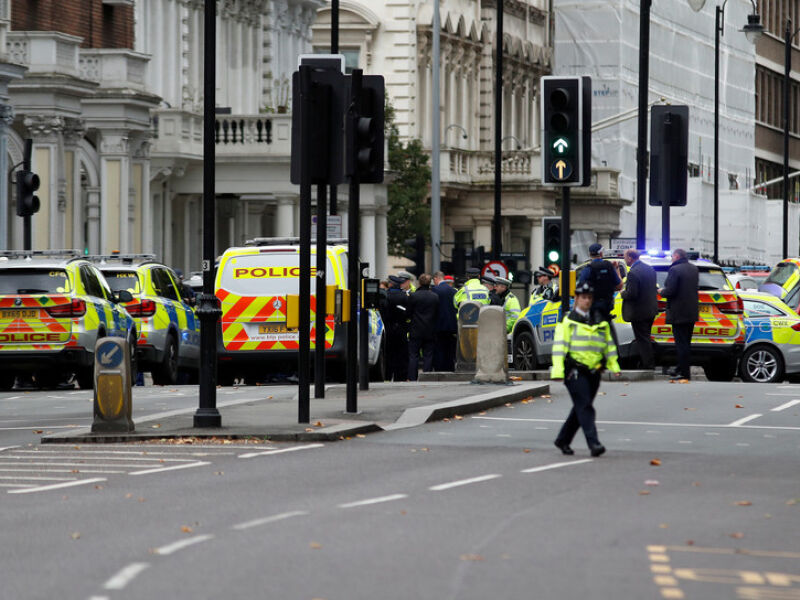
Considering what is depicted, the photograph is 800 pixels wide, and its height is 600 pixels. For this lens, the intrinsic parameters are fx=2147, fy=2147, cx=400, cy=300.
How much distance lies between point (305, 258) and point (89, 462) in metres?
3.59

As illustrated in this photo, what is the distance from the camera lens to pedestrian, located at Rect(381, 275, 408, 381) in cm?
3231

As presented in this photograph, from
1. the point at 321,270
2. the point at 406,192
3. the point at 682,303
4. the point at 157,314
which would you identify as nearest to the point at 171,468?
the point at 321,270

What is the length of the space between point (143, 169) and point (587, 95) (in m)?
25.1

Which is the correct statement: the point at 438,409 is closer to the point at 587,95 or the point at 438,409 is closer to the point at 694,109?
the point at 587,95

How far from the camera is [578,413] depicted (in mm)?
17484

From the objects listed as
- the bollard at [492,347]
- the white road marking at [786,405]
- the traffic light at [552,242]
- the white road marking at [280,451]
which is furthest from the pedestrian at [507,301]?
the white road marking at [280,451]

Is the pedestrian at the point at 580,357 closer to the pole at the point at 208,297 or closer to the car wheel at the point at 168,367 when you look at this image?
the pole at the point at 208,297

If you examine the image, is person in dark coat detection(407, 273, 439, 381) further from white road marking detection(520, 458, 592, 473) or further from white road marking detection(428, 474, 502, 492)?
white road marking detection(428, 474, 502, 492)

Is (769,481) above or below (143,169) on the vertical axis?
below

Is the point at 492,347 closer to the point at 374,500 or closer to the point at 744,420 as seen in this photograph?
the point at 744,420

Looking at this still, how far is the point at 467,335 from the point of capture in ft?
93.6

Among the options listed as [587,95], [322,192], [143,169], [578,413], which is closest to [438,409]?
[322,192]

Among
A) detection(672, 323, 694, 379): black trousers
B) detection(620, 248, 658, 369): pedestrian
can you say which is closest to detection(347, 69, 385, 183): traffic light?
detection(620, 248, 658, 369): pedestrian

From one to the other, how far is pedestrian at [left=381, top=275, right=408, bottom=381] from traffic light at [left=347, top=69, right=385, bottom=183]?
11.2 meters
